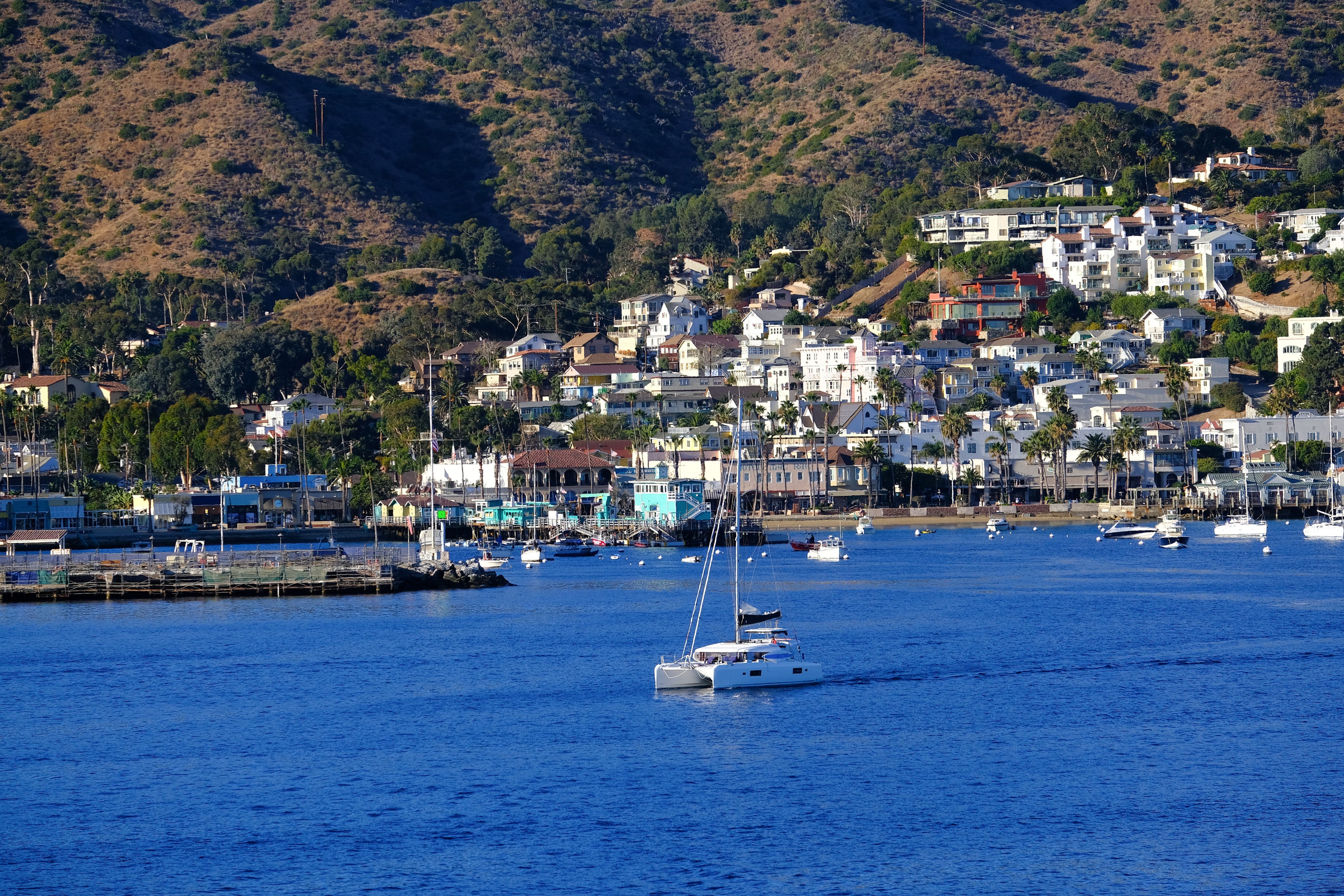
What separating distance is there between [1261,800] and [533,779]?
55.6ft

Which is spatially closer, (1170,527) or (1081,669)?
(1081,669)

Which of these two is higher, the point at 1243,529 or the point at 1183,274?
the point at 1183,274

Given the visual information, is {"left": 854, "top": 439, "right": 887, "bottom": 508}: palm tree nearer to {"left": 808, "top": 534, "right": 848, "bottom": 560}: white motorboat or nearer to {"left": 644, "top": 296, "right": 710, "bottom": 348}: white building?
{"left": 808, "top": 534, "right": 848, "bottom": 560}: white motorboat

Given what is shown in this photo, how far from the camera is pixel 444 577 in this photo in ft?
302

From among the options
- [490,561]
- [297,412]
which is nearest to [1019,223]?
[297,412]

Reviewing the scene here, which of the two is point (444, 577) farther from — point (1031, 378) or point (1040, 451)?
point (1031, 378)

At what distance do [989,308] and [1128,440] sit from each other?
40.2 m

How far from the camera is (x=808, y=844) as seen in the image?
38031 mm

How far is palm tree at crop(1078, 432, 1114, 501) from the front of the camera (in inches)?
5551

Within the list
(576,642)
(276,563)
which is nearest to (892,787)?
(576,642)

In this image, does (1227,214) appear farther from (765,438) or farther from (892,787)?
(892,787)

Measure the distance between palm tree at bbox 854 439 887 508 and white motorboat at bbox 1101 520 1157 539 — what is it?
26.0 metres

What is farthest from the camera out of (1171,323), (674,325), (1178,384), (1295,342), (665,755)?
(674,325)

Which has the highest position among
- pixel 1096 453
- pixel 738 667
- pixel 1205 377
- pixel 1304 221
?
pixel 1304 221
